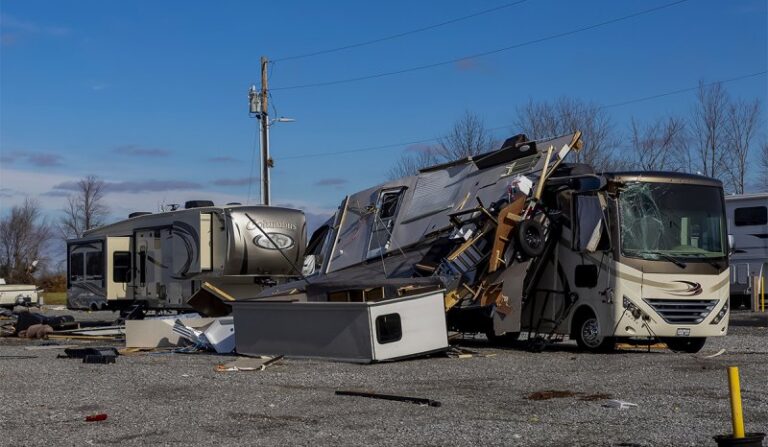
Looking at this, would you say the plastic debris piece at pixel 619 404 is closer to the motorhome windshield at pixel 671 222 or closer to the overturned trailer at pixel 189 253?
the motorhome windshield at pixel 671 222

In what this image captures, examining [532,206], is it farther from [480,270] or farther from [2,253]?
[2,253]

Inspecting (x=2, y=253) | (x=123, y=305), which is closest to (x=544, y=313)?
(x=123, y=305)

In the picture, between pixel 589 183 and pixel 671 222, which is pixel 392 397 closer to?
pixel 589 183

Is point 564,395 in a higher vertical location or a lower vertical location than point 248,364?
lower

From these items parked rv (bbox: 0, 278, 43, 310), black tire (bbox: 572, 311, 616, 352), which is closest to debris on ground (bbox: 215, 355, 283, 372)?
black tire (bbox: 572, 311, 616, 352)

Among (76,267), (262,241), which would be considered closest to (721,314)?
(262,241)

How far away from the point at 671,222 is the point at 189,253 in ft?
49.2

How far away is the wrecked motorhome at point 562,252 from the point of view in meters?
16.0

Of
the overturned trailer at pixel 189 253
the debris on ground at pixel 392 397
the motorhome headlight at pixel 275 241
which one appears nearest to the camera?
the debris on ground at pixel 392 397

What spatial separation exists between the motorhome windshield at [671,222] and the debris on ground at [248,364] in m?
5.63

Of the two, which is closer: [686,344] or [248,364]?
[248,364]

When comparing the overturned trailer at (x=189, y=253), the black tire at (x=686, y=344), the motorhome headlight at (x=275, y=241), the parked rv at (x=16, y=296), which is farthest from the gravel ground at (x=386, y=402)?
the parked rv at (x=16, y=296)

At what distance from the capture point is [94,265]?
1280 inches

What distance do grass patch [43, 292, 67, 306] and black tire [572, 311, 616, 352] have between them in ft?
130
